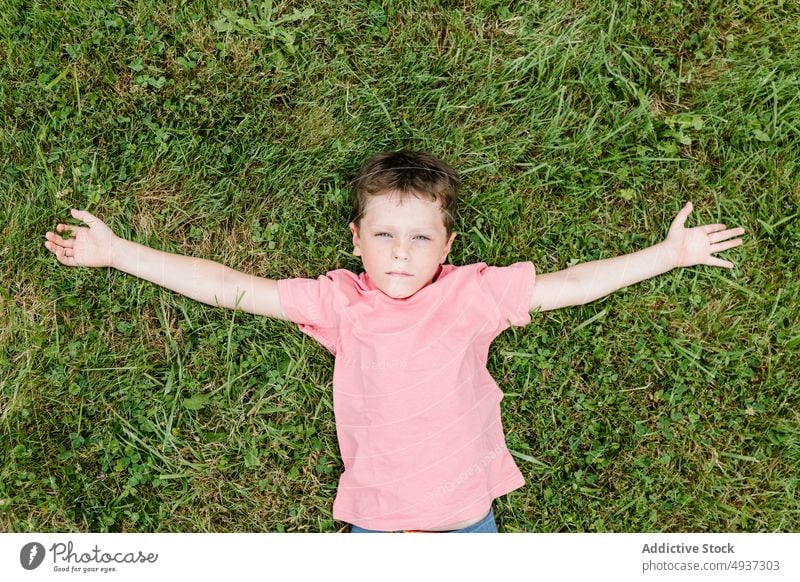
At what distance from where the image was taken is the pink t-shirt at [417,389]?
3.23 meters

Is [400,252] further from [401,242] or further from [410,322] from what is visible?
[410,322]

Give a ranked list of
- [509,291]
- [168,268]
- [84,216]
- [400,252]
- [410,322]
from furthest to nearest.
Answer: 1. [84,216]
2. [168,268]
3. [509,291]
4. [410,322]
5. [400,252]

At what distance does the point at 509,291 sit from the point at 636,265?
0.81 meters

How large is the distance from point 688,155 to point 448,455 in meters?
2.31

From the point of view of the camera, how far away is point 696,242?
3.71 m

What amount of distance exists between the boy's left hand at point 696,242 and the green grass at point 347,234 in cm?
6

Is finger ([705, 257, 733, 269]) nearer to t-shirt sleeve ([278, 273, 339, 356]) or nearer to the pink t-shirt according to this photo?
the pink t-shirt

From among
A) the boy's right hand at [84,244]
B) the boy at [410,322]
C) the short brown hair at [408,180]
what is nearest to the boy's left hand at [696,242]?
the boy at [410,322]

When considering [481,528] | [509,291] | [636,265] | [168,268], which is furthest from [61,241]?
[636,265]

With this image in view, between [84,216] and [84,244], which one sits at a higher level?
[84,216]

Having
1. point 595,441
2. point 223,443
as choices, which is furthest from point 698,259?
point 223,443

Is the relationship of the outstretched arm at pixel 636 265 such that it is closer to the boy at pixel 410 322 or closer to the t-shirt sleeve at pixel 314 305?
the boy at pixel 410 322

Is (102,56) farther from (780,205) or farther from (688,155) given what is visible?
(780,205)

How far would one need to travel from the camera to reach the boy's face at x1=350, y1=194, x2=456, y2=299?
3201 mm
